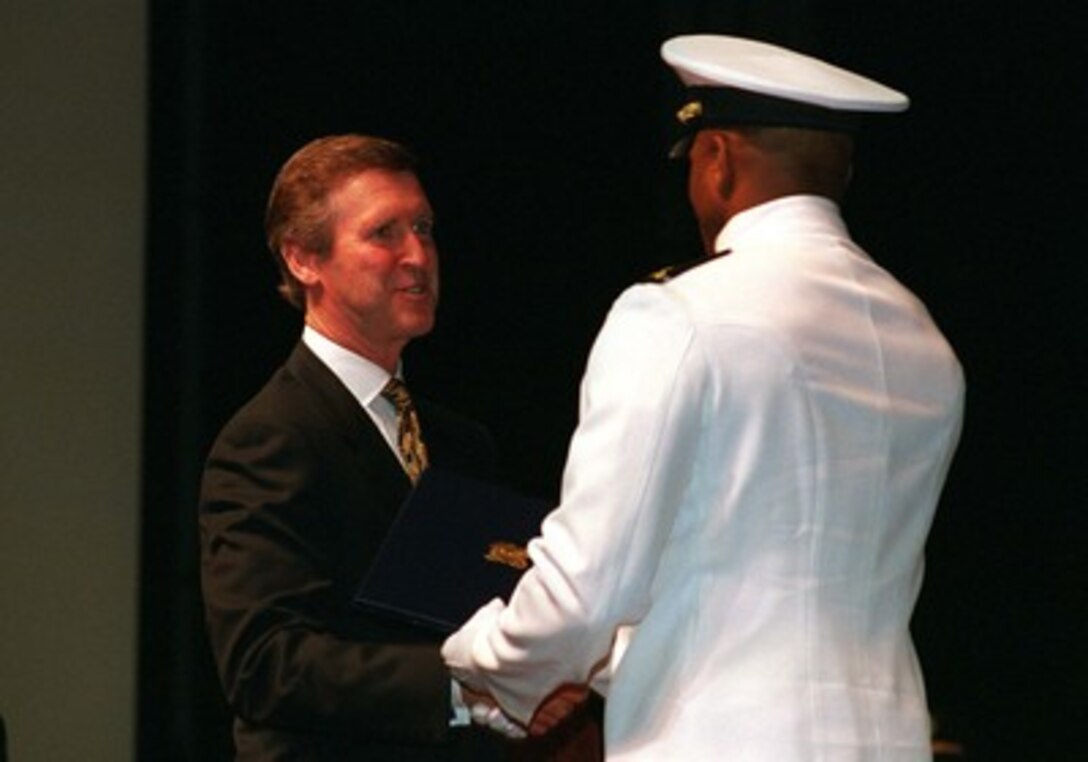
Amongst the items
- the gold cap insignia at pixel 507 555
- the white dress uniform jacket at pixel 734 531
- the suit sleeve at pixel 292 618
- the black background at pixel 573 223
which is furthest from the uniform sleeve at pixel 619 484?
the black background at pixel 573 223

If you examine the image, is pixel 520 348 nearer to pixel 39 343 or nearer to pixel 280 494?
pixel 39 343

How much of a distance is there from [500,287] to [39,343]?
82 centimetres

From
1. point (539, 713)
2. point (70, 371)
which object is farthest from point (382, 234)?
point (70, 371)

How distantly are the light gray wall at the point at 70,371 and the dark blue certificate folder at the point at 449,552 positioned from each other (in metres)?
2.01

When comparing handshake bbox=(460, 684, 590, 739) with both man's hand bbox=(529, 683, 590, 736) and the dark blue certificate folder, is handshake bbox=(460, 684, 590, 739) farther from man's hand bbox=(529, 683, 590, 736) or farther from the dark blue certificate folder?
the dark blue certificate folder

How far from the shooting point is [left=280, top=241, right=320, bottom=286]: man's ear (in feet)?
10.4

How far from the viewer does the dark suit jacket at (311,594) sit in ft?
9.30

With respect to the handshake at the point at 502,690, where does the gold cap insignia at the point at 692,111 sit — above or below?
above

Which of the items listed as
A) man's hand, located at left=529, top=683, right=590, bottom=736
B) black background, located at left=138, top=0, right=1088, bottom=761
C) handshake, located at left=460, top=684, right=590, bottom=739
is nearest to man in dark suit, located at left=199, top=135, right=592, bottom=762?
handshake, located at left=460, top=684, right=590, bottom=739

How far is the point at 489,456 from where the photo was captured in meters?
3.33

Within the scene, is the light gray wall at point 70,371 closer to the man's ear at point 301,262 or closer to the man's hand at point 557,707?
the man's ear at point 301,262

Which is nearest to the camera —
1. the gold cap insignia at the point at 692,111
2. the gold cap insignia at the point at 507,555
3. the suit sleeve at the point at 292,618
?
the gold cap insignia at the point at 692,111

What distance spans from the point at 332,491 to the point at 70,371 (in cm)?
201

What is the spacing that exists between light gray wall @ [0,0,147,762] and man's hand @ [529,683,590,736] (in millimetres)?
2414
